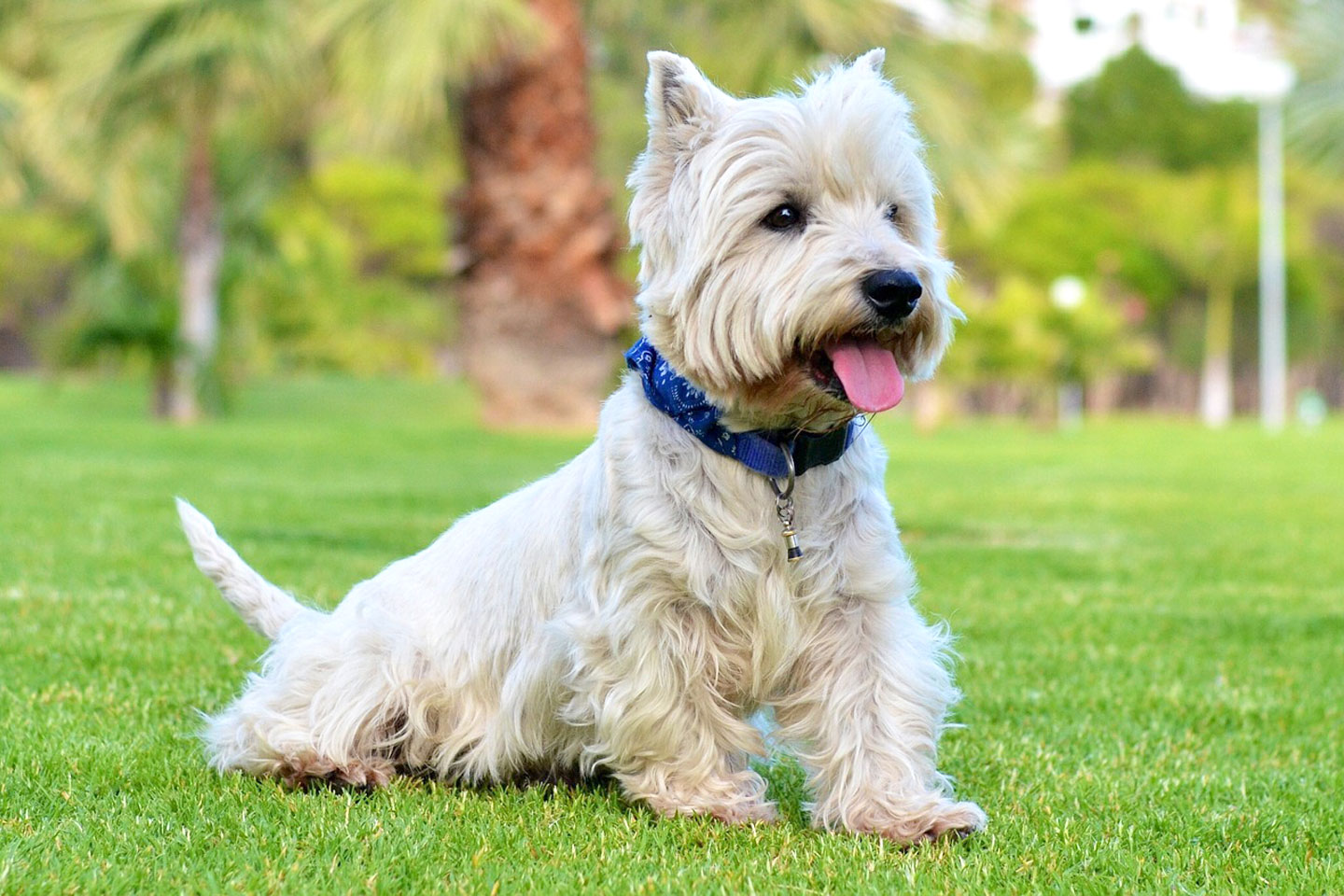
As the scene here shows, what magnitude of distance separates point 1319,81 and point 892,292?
28.2m

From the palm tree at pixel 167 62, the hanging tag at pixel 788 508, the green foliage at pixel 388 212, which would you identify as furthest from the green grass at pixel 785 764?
the green foliage at pixel 388 212

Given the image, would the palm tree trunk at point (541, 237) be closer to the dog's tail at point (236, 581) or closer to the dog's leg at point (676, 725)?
the dog's tail at point (236, 581)

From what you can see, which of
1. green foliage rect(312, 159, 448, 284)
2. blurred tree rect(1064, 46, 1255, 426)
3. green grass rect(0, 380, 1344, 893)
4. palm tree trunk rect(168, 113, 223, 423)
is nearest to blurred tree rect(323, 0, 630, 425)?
green grass rect(0, 380, 1344, 893)

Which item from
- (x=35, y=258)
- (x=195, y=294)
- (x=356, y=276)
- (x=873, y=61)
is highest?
(x=35, y=258)

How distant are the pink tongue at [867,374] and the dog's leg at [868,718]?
44 cm

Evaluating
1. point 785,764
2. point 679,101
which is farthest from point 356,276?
point 679,101

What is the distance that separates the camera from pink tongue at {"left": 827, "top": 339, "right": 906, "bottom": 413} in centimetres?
311

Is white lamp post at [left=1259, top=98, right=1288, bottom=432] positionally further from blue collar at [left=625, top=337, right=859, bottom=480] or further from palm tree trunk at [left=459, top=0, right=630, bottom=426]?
blue collar at [left=625, top=337, right=859, bottom=480]

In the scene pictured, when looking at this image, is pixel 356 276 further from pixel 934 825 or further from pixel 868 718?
pixel 934 825

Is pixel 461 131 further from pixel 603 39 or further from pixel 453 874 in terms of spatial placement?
pixel 453 874

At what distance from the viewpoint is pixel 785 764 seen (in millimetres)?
3986

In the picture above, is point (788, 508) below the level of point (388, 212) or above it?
below

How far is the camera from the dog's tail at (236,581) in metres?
4.05

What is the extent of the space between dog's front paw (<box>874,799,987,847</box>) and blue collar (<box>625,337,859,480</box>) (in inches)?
29.3
